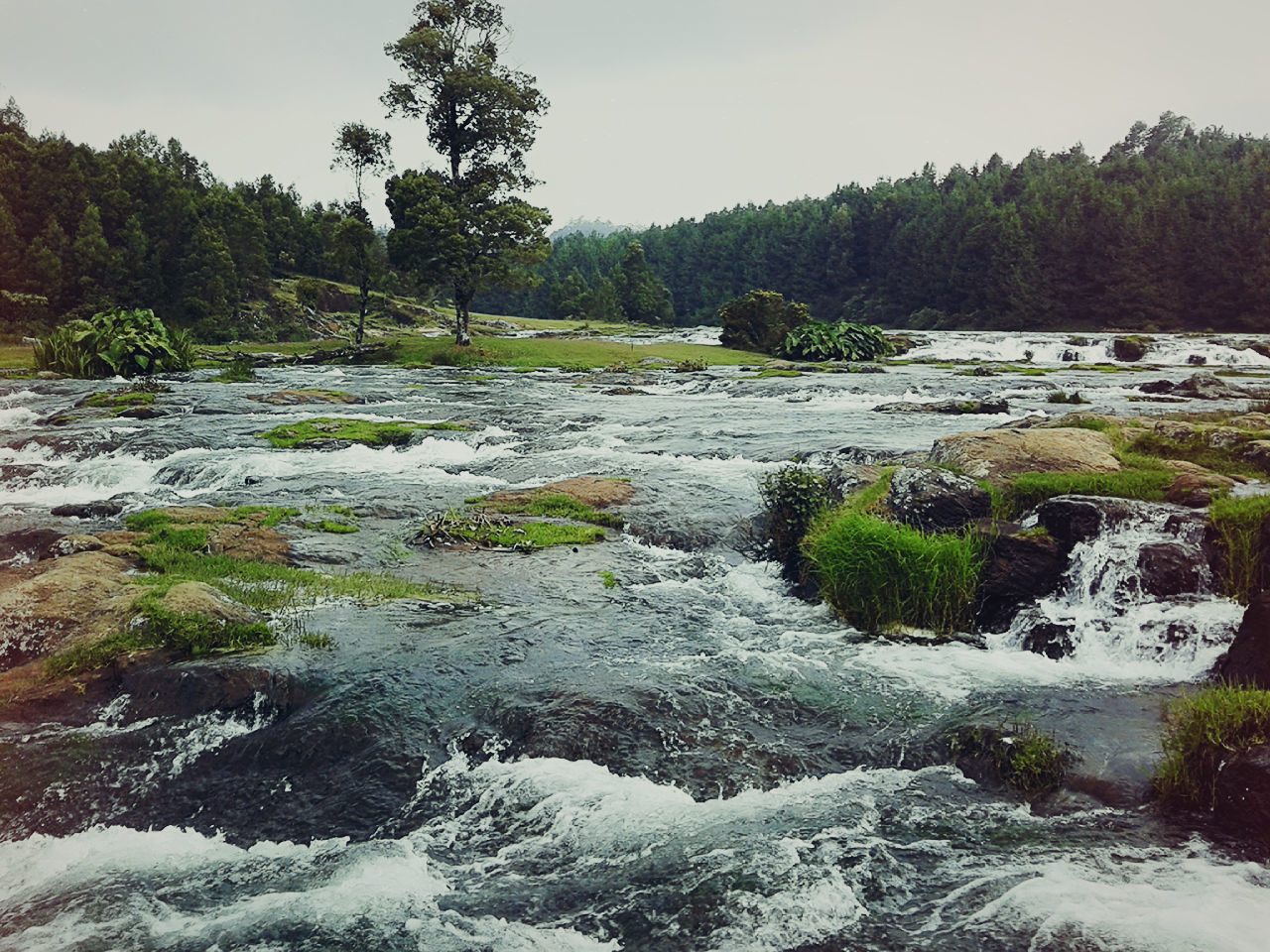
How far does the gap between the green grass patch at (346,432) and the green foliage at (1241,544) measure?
17.6 m

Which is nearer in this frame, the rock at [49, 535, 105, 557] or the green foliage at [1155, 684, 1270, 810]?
the green foliage at [1155, 684, 1270, 810]

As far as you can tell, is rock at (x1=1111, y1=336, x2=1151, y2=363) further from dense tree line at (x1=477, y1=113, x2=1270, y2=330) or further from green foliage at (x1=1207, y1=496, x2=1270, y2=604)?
green foliage at (x1=1207, y1=496, x2=1270, y2=604)

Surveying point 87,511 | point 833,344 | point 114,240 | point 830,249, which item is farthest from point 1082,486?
point 830,249

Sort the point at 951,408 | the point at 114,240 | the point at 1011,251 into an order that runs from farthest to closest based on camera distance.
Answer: the point at 1011,251, the point at 114,240, the point at 951,408

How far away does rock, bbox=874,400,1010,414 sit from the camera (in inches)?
967

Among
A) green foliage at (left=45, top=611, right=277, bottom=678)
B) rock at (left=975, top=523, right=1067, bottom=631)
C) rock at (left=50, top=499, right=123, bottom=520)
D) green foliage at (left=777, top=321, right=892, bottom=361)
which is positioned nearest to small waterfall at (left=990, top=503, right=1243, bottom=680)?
rock at (left=975, top=523, right=1067, bottom=631)

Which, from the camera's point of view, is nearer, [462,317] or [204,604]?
[204,604]

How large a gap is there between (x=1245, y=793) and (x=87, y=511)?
55.0ft

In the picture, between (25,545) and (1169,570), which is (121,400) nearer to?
(25,545)

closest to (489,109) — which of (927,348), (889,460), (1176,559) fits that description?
(927,348)

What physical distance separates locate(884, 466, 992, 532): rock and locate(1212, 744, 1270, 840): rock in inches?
210

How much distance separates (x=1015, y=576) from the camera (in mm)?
10086

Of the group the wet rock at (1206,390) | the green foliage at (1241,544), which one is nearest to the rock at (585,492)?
the green foliage at (1241,544)

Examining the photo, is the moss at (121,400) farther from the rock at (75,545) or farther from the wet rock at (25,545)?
the rock at (75,545)
